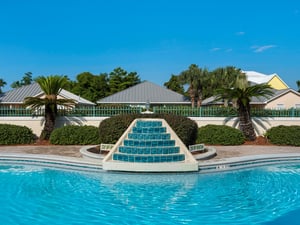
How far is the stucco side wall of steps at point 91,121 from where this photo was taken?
53.8ft

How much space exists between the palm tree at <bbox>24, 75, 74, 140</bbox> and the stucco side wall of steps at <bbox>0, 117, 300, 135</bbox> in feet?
3.17

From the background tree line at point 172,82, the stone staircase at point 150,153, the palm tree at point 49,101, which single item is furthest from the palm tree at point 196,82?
the stone staircase at point 150,153

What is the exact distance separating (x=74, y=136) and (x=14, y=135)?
3541mm

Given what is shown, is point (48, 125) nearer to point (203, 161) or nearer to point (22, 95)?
point (203, 161)

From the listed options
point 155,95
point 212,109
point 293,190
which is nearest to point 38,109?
point 212,109

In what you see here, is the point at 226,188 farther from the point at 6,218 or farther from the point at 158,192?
the point at 6,218

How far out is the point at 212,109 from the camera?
17188 millimetres

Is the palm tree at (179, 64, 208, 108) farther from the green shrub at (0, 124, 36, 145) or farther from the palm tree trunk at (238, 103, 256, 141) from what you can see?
the green shrub at (0, 124, 36, 145)

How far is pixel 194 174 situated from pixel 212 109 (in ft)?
28.6

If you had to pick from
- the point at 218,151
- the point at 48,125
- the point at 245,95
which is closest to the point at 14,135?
the point at 48,125

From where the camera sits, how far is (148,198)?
6.98 meters

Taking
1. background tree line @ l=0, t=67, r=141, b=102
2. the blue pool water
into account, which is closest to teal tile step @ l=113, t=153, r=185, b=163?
the blue pool water

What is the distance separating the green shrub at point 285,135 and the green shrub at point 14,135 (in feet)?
47.8

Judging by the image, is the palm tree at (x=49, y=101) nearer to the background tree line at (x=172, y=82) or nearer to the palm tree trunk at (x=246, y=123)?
the background tree line at (x=172, y=82)
